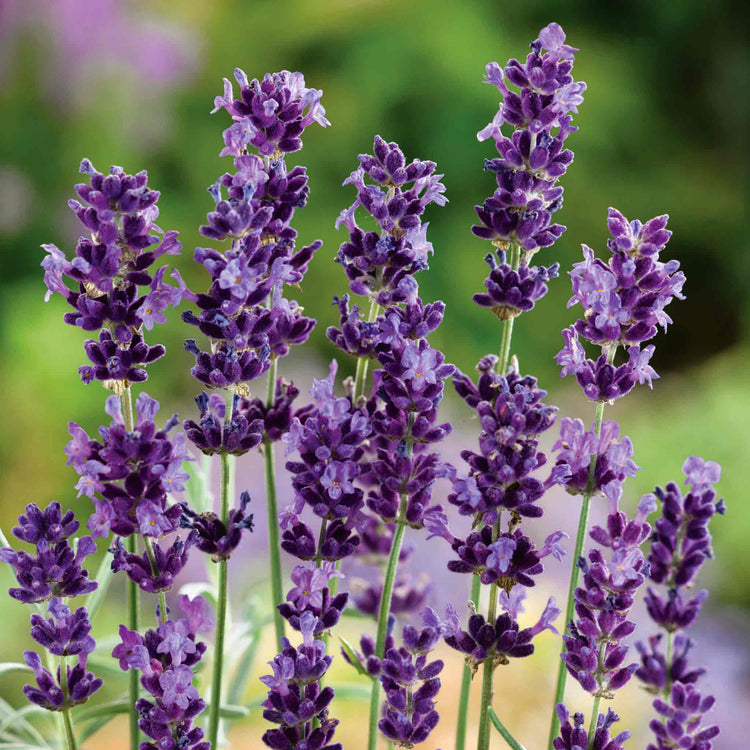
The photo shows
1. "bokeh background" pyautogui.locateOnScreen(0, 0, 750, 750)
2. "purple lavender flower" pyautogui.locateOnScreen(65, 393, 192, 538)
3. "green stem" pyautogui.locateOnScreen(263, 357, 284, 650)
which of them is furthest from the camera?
"bokeh background" pyautogui.locateOnScreen(0, 0, 750, 750)

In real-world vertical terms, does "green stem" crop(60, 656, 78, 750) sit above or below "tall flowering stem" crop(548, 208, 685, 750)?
below

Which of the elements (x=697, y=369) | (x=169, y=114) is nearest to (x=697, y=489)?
(x=169, y=114)

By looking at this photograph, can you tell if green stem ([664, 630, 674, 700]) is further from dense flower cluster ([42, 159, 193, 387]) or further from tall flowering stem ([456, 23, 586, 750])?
dense flower cluster ([42, 159, 193, 387])

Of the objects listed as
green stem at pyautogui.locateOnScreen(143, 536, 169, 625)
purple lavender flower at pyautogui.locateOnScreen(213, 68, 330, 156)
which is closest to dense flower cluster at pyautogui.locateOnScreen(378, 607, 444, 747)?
green stem at pyautogui.locateOnScreen(143, 536, 169, 625)

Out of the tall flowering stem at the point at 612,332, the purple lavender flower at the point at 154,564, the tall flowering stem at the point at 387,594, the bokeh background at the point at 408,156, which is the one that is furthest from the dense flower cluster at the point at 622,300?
the bokeh background at the point at 408,156

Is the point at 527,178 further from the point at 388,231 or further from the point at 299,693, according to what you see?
the point at 299,693

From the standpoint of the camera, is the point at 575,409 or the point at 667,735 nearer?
the point at 667,735

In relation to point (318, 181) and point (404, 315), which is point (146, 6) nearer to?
point (318, 181)
